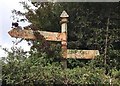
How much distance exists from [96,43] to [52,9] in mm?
998

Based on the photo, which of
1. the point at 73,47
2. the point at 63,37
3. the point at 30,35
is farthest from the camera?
the point at 73,47

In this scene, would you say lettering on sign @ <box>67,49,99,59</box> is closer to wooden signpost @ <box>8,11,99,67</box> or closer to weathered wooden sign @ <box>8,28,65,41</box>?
wooden signpost @ <box>8,11,99,67</box>

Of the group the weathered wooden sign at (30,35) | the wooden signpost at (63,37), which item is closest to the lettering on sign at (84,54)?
the wooden signpost at (63,37)

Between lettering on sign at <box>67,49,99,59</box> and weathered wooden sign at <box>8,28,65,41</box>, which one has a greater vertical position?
weathered wooden sign at <box>8,28,65,41</box>

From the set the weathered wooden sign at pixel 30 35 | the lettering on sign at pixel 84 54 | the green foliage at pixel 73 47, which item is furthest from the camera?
the lettering on sign at pixel 84 54

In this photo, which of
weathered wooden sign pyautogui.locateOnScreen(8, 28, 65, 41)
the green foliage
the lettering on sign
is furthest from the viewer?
the lettering on sign

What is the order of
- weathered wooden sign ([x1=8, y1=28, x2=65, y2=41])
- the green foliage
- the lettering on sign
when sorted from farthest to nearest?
the lettering on sign → weathered wooden sign ([x1=8, y1=28, x2=65, y2=41]) → the green foliage

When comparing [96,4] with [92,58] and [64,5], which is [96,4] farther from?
[92,58]

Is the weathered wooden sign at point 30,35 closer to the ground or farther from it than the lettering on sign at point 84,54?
farther from it

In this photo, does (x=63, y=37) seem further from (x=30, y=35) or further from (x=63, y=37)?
(x=30, y=35)

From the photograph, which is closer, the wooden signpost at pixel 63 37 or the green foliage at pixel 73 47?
the green foliage at pixel 73 47

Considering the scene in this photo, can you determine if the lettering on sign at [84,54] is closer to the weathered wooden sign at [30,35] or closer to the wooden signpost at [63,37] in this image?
the wooden signpost at [63,37]

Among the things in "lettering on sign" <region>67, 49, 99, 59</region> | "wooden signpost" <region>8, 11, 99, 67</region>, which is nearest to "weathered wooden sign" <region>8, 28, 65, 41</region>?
"wooden signpost" <region>8, 11, 99, 67</region>

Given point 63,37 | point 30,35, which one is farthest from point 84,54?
point 30,35
